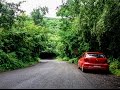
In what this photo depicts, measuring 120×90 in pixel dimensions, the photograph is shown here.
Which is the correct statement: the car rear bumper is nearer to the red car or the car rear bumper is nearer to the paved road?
the red car

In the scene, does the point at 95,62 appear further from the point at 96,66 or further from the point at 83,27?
the point at 83,27

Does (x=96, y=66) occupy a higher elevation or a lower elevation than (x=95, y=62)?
lower

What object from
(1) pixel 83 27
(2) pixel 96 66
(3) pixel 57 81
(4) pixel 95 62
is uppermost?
(1) pixel 83 27

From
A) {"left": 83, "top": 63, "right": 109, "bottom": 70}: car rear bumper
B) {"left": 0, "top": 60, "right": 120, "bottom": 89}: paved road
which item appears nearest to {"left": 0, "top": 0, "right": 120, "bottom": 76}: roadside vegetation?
{"left": 83, "top": 63, "right": 109, "bottom": 70}: car rear bumper

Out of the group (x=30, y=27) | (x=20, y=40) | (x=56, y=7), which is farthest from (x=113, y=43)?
(x=30, y=27)

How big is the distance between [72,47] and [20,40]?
11.5 meters

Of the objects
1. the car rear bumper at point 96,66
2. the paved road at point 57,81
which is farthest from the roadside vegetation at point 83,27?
the paved road at point 57,81

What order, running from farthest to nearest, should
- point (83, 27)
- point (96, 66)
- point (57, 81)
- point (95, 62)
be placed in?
1. point (83, 27)
2. point (95, 62)
3. point (96, 66)
4. point (57, 81)

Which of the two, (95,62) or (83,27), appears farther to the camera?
(83,27)

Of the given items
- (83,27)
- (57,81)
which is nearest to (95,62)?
(83,27)

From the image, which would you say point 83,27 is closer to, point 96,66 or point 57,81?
point 96,66

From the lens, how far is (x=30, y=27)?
4594cm

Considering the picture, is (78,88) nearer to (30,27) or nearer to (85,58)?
(85,58)

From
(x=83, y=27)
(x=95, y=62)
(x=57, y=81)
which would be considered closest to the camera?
(x=57, y=81)
